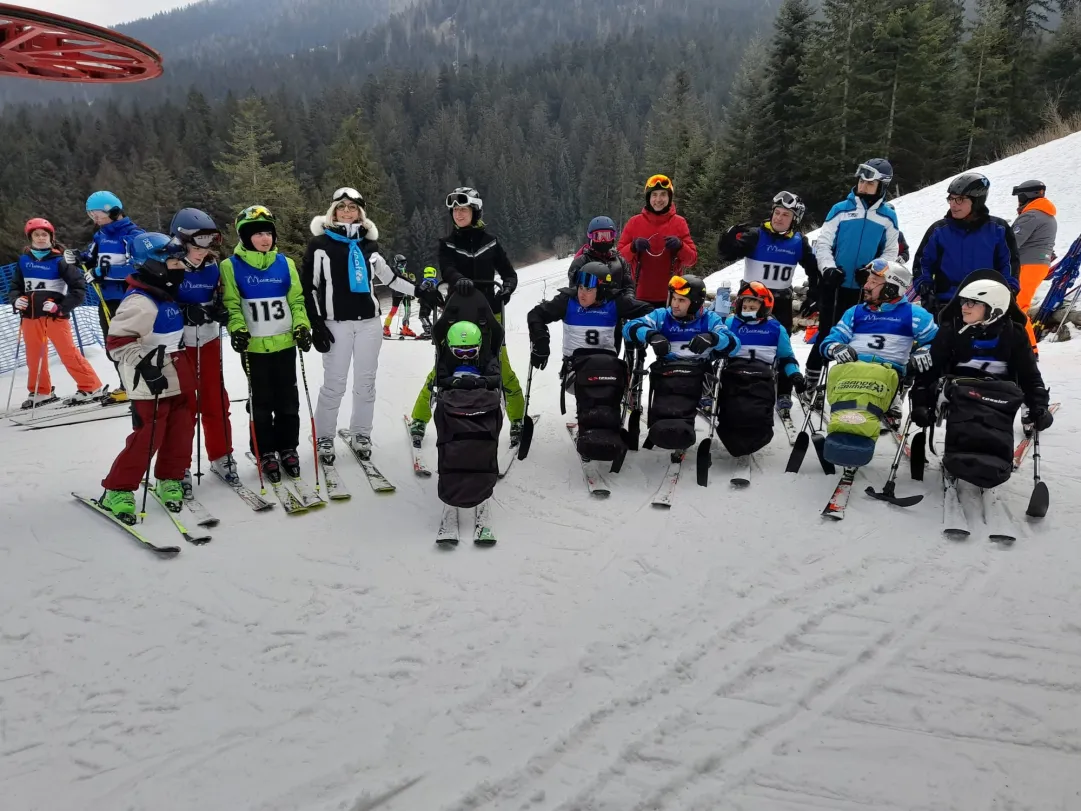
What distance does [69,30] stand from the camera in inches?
234

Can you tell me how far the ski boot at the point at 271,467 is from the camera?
5.34 m

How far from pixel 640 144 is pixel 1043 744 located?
8206 cm

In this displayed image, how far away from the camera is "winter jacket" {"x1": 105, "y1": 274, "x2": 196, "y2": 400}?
14.4 feet

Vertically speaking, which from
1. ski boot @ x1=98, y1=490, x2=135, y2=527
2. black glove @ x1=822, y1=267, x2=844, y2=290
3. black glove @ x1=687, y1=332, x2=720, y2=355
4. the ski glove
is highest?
black glove @ x1=822, y1=267, x2=844, y2=290

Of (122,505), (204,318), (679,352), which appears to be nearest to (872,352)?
(679,352)

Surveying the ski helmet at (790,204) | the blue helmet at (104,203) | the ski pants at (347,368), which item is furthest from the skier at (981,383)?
the blue helmet at (104,203)

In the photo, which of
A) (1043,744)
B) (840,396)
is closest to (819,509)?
(840,396)

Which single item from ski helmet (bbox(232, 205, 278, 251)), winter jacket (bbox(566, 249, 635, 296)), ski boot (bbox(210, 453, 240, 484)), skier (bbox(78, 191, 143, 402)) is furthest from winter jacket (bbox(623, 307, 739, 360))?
skier (bbox(78, 191, 143, 402))

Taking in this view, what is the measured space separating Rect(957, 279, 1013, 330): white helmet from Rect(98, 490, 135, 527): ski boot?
606cm

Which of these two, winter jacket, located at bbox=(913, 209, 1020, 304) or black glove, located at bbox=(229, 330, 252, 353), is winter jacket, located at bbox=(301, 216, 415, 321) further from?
winter jacket, located at bbox=(913, 209, 1020, 304)

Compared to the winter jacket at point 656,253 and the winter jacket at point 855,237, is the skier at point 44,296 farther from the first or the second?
the winter jacket at point 855,237

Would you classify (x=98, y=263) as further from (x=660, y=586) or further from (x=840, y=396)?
(x=840, y=396)

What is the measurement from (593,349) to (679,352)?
0.72 metres

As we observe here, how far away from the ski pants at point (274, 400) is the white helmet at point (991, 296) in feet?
16.5
